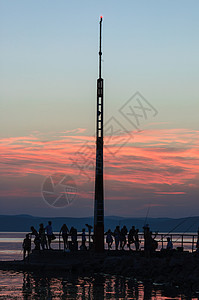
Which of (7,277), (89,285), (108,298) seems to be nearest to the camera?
(108,298)

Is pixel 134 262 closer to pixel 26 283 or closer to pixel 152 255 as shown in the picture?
pixel 152 255

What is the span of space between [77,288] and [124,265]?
23.8ft

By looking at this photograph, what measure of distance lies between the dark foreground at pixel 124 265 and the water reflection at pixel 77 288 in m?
0.93

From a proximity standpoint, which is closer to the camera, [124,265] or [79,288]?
[79,288]

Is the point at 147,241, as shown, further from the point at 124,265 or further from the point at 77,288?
the point at 77,288

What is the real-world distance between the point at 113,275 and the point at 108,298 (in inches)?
397

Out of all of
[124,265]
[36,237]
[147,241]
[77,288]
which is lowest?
[77,288]

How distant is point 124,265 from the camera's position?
116 feet

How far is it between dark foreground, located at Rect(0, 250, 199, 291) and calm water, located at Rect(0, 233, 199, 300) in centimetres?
88

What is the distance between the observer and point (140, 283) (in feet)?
102

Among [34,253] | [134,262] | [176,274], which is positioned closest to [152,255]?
[134,262]

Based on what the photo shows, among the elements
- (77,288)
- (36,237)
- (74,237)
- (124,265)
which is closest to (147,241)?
(124,265)

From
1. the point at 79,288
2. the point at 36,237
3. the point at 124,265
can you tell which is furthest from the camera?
the point at 36,237

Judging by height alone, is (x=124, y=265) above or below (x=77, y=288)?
above
